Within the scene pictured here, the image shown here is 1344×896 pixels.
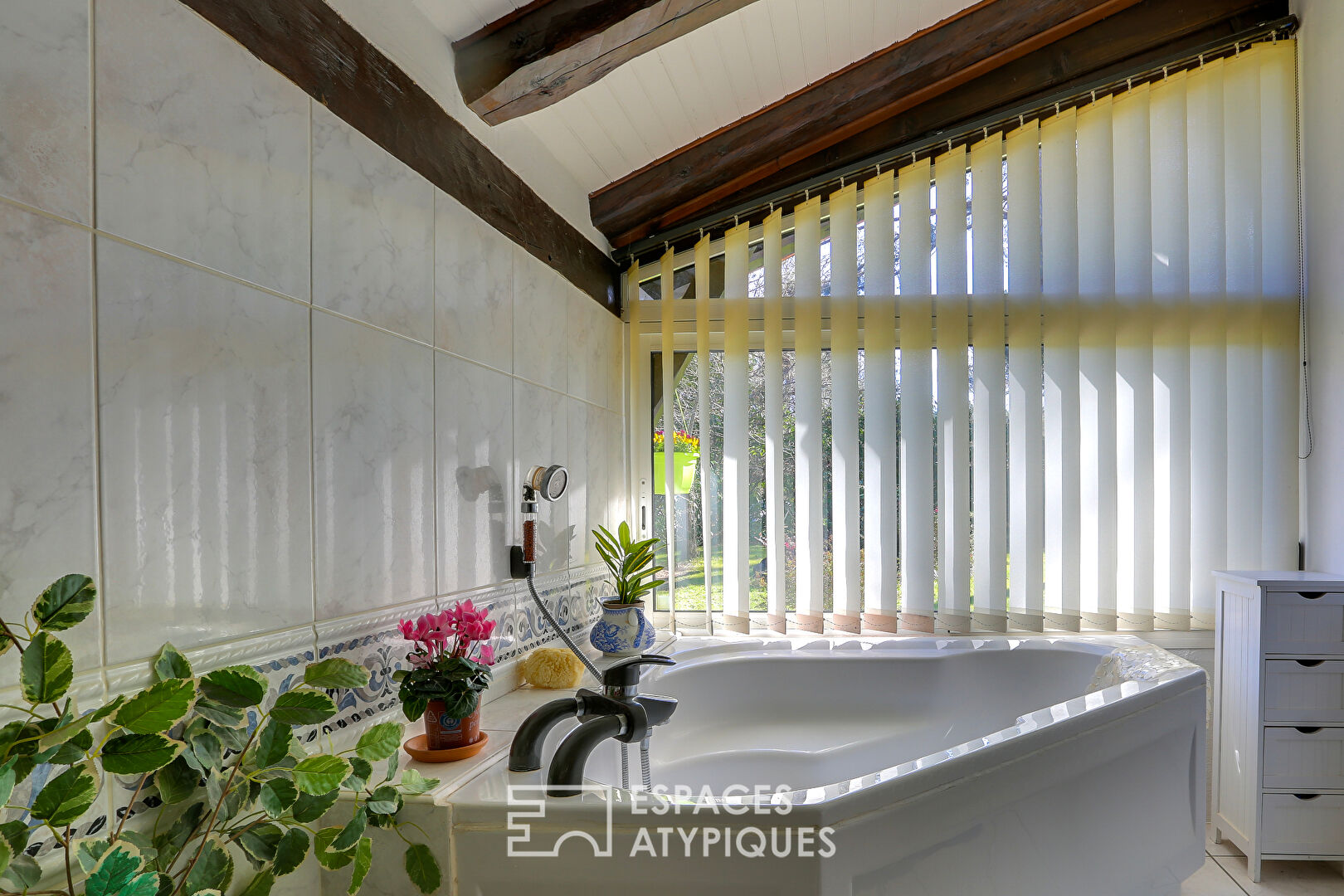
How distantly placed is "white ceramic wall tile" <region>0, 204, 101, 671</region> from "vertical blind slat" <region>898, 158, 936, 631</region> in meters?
2.44

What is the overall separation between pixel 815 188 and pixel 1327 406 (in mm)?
1845

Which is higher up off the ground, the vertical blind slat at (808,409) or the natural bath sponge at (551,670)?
the vertical blind slat at (808,409)

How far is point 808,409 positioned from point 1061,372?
2.90 ft

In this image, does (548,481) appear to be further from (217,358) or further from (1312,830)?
(1312,830)

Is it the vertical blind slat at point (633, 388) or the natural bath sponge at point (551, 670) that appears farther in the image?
the vertical blind slat at point (633, 388)

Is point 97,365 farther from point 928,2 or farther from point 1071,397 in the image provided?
point 1071,397

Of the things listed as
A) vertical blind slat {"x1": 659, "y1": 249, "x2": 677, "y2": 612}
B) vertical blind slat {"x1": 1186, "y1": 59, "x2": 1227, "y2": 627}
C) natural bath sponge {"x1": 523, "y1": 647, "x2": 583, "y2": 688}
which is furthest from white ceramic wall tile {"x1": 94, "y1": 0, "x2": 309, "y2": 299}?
vertical blind slat {"x1": 1186, "y1": 59, "x2": 1227, "y2": 627}

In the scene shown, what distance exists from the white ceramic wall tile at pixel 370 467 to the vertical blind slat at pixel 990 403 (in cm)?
197

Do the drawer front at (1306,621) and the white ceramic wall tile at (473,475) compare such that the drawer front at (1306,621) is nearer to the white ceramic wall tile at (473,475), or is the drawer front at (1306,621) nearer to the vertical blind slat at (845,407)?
the vertical blind slat at (845,407)

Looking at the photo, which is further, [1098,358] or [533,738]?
[1098,358]

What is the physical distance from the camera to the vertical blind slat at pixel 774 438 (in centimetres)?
289

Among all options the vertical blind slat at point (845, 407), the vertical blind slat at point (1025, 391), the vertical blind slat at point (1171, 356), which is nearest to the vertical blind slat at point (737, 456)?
the vertical blind slat at point (845, 407)

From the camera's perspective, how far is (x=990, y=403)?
285 cm

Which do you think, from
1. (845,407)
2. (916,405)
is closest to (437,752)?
(845,407)
